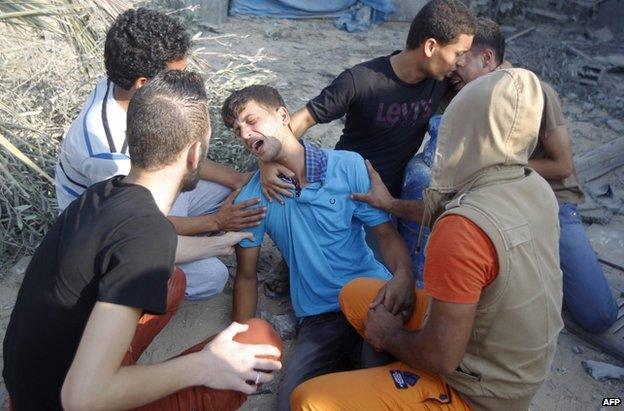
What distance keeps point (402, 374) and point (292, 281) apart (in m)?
0.95

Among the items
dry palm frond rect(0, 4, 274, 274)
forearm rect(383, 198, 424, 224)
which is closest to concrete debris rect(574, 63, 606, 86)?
dry palm frond rect(0, 4, 274, 274)

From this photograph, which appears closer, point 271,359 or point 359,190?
point 271,359

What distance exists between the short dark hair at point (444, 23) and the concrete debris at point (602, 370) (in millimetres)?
1967

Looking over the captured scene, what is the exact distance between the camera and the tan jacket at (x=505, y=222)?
2.03m

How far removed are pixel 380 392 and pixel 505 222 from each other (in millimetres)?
799

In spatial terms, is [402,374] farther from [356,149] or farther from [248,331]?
[356,149]

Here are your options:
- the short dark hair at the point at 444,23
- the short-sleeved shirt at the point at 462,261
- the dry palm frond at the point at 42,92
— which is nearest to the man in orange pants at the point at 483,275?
the short-sleeved shirt at the point at 462,261

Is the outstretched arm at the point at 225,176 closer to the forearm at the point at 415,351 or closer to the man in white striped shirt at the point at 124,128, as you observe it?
the man in white striped shirt at the point at 124,128

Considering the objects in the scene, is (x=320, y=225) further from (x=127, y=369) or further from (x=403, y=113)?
(x=127, y=369)

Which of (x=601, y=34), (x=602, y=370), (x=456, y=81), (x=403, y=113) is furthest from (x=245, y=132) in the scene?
A: (x=601, y=34)

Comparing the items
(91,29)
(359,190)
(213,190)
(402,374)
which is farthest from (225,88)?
(402,374)

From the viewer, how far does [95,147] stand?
9.71ft

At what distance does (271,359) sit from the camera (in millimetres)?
2281
